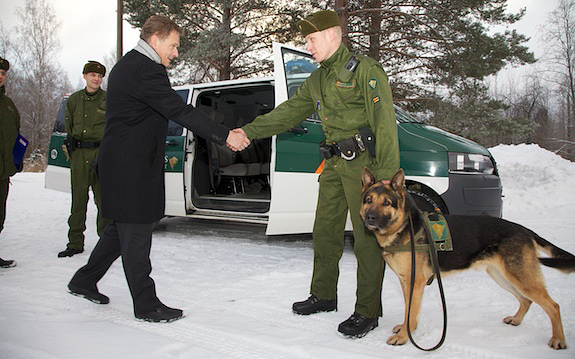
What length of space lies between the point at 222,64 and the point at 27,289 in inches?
435

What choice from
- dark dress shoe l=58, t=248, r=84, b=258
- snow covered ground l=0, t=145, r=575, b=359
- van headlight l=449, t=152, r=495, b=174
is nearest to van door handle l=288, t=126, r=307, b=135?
snow covered ground l=0, t=145, r=575, b=359

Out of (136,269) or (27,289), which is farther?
(27,289)

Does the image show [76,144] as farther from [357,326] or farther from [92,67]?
[357,326]

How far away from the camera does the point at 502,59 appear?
430 inches

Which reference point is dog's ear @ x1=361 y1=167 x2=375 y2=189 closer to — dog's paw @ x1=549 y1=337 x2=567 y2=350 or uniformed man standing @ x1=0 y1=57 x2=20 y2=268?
dog's paw @ x1=549 y1=337 x2=567 y2=350

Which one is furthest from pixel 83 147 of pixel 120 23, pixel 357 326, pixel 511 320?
pixel 120 23

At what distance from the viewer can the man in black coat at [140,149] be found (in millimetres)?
2756

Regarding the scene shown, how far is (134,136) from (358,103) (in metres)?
1.52

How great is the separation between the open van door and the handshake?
1.22 meters

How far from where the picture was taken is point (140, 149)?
2766 mm

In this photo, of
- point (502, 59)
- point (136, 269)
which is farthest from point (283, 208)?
point (502, 59)

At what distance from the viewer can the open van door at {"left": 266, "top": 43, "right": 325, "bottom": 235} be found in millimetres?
4383

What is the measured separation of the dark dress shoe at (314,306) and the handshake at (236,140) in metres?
1.24

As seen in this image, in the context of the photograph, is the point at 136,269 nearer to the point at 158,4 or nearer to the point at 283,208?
the point at 283,208
